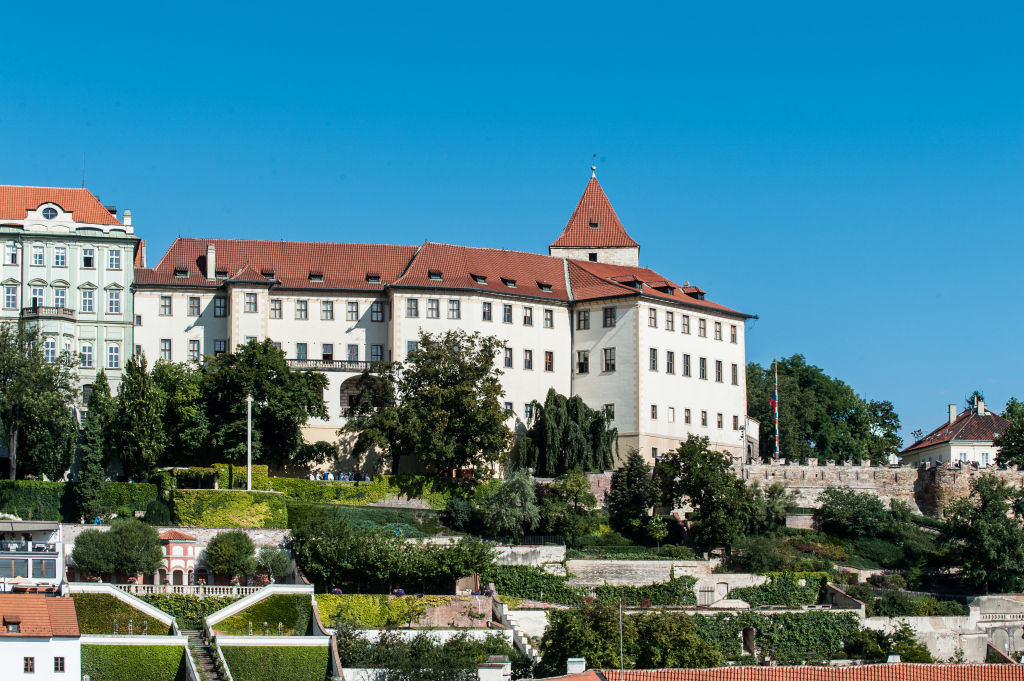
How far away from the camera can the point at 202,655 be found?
5550cm

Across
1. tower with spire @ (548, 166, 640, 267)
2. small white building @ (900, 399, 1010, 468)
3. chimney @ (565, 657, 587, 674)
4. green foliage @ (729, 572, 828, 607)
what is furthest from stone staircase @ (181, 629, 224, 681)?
small white building @ (900, 399, 1010, 468)

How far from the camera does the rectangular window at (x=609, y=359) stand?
89250 millimetres

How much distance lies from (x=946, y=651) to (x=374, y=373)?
32.7 m

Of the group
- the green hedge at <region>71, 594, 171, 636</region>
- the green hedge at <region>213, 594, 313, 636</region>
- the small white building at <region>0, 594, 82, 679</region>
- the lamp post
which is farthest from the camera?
the lamp post

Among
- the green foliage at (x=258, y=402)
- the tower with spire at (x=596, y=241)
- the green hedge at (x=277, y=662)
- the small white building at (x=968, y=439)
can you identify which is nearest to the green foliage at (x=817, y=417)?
the small white building at (x=968, y=439)

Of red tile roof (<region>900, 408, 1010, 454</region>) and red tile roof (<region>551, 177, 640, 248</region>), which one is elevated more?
red tile roof (<region>551, 177, 640, 248</region>)

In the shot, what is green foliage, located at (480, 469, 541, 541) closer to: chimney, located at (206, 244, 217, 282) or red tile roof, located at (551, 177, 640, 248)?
chimney, located at (206, 244, 217, 282)

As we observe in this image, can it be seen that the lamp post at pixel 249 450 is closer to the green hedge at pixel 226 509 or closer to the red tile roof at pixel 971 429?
the green hedge at pixel 226 509

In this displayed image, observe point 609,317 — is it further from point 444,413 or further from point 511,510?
point 511,510

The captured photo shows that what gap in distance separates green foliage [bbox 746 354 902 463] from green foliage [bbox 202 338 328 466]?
35.3 metres

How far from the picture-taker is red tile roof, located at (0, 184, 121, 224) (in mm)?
85562

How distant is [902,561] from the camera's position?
78.2 m

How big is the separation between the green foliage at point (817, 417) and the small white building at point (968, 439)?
3443 mm

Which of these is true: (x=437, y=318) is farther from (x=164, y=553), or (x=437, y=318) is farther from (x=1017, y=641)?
(x=1017, y=641)
